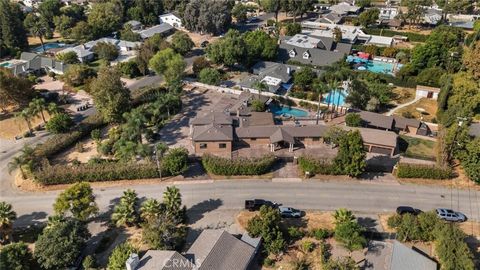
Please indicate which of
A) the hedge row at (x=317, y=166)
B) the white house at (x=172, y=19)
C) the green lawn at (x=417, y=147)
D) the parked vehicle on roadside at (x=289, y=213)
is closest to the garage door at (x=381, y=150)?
the green lawn at (x=417, y=147)

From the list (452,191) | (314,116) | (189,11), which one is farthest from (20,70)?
(452,191)

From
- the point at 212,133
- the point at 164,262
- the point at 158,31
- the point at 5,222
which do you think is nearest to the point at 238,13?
the point at 158,31

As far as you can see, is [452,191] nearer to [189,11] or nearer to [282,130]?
[282,130]

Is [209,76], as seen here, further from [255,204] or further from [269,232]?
[269,232]

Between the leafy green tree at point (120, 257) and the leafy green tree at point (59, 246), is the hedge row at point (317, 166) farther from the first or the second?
the leafy green tree at point (59, 246)

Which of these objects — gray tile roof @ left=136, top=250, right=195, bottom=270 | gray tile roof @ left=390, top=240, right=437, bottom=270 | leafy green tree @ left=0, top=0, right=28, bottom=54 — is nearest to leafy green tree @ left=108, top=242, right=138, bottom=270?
gray tile roof @ left=136, top=250, right=195, bottom=270

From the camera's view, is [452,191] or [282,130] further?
[282,130]
